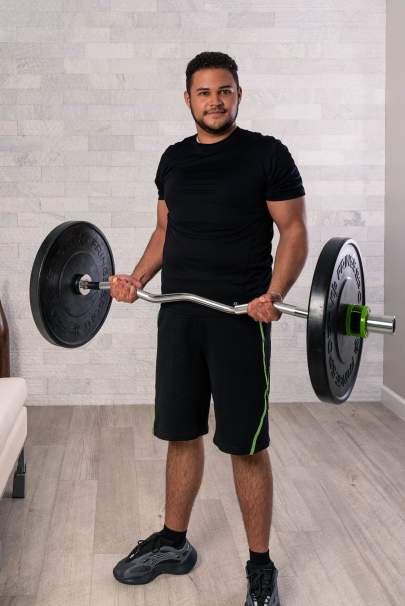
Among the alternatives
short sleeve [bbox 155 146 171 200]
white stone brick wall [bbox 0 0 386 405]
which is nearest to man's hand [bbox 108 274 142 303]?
short sleeve [bbox 155 146 171 200]

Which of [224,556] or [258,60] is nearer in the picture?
[224,556]

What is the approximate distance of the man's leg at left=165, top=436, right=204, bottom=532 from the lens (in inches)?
72.9

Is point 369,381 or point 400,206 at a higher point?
point 400,206

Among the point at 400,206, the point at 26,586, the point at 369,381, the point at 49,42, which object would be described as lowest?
the point at 26,586

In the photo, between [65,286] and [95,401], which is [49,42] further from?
[65,286]

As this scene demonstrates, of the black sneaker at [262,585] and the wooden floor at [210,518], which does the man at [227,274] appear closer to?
the black sneaker at [262,585]

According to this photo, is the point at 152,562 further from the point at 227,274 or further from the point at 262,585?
the point at 227,274

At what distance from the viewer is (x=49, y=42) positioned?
133 inches

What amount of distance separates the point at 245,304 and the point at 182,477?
1.69 ft

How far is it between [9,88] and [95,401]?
1.48 m

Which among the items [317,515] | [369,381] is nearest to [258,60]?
[369,381]

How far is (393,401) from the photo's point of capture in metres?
3.44

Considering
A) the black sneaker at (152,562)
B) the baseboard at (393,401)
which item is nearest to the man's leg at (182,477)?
the black sneaker at (152,562)

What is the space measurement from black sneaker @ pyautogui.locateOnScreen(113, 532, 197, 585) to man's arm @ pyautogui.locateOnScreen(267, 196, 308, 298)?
2.39 ft
